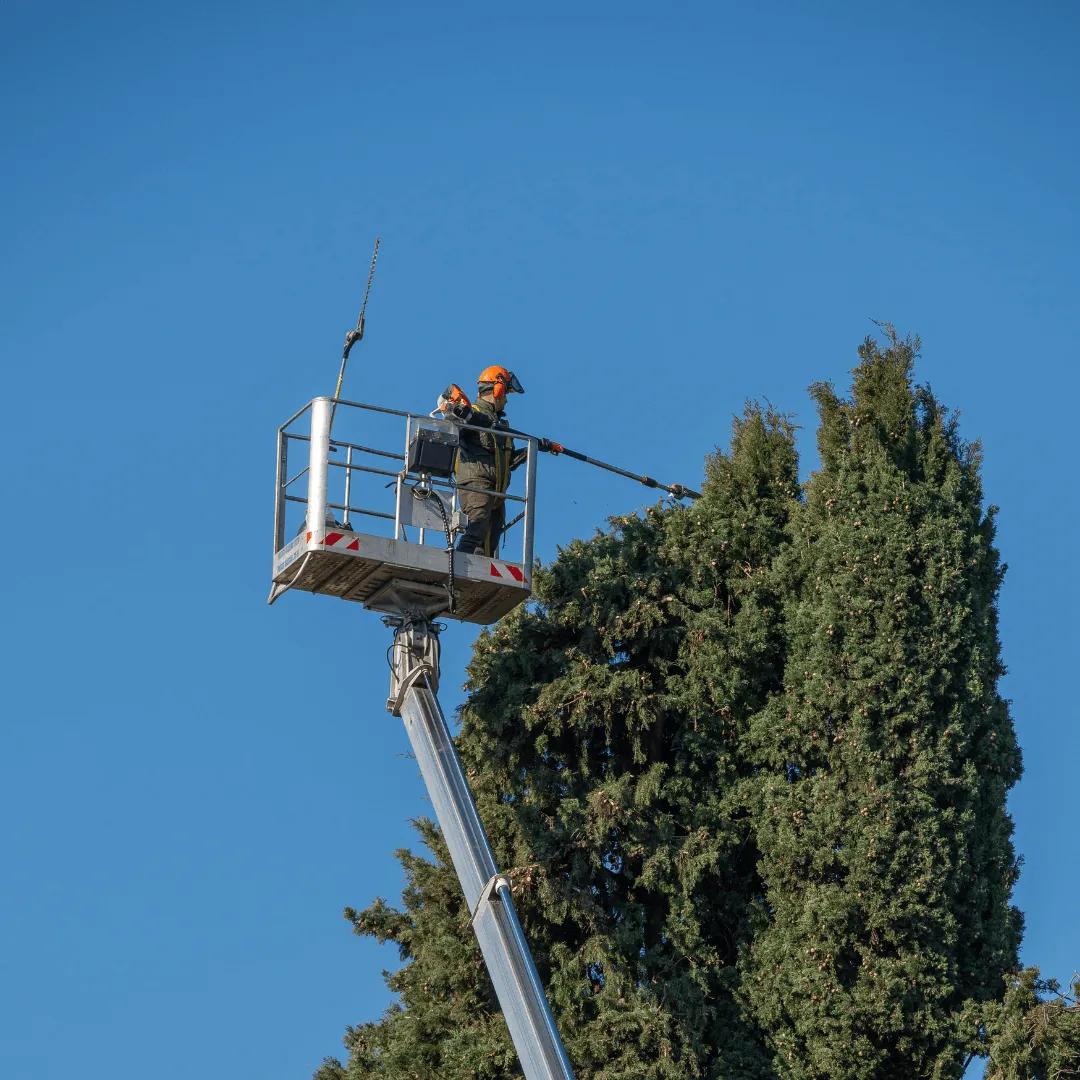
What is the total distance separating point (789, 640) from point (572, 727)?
98.1 inches

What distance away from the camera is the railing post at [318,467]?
19.3 meters

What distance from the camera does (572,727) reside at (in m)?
22.0

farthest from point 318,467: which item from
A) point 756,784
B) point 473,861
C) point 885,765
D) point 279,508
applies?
point 885,765

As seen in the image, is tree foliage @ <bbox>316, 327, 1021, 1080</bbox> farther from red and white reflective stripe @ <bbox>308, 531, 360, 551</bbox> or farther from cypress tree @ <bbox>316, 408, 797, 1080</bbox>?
red and white reflective stripe @ <bbox>308, 531, 360, 551</bbox>

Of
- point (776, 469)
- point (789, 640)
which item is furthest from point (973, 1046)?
point (776, 469)

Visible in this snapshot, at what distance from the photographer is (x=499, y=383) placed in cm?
2128

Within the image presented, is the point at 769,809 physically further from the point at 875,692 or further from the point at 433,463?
the point at 433,463

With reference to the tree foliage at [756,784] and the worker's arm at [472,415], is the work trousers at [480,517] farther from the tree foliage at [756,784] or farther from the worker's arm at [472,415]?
the tree foliage at [756,784]

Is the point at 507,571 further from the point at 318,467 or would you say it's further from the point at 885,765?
the point at 885,765

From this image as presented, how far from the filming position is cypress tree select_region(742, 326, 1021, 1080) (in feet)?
65.3

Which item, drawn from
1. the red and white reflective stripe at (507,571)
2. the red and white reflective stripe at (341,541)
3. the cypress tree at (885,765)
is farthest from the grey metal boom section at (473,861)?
the cypress tree at (885,765)

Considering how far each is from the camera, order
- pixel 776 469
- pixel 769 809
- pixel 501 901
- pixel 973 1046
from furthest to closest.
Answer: pixel 776 469 → pixel 769 809 → pixel 973 1046 → pixel 501 901

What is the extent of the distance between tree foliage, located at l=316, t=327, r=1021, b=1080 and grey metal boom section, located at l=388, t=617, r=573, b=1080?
2.17 metres

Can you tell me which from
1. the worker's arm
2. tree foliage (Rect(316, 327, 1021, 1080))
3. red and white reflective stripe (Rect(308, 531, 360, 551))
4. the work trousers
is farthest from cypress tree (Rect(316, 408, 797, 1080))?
red and white reflective stripe (Rect(308, 531, 360, 551))
